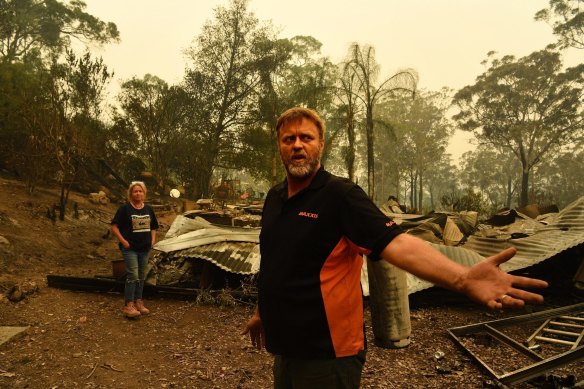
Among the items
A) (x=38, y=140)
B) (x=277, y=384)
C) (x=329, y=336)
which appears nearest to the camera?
(x=329, y=336)

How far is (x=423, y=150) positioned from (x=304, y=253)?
141ft

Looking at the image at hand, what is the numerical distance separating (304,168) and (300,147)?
0.11 meters

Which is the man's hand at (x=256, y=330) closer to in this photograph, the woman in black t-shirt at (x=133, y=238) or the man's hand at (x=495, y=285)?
the man's hand at (x=495, y=285)

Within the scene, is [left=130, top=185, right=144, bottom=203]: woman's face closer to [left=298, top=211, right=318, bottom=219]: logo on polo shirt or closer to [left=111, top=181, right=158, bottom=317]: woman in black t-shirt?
[left=111, top=181, right=158, bottom=317]: woman in black t-shirt

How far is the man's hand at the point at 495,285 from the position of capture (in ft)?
3.65

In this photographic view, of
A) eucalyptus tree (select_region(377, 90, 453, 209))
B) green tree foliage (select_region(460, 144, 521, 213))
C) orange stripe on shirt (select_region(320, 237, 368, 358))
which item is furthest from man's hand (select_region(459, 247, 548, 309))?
green tree foliage (select_region(460, 144, 521, 213))

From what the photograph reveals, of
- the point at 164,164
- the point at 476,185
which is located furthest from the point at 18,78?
the point at 476,185

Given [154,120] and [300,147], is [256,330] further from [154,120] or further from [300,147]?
[154,120]

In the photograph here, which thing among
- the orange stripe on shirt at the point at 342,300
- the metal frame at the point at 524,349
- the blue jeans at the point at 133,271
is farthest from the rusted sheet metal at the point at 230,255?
the orange stripe on shirt at the point at 342,300

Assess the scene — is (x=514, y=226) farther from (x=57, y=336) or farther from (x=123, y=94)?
(x=123, y=94)

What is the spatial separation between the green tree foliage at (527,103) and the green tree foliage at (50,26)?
99.9ft

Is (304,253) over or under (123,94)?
under

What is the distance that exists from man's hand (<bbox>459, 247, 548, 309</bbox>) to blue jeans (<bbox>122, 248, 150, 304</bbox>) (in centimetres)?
481

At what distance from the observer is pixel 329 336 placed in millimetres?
1447
